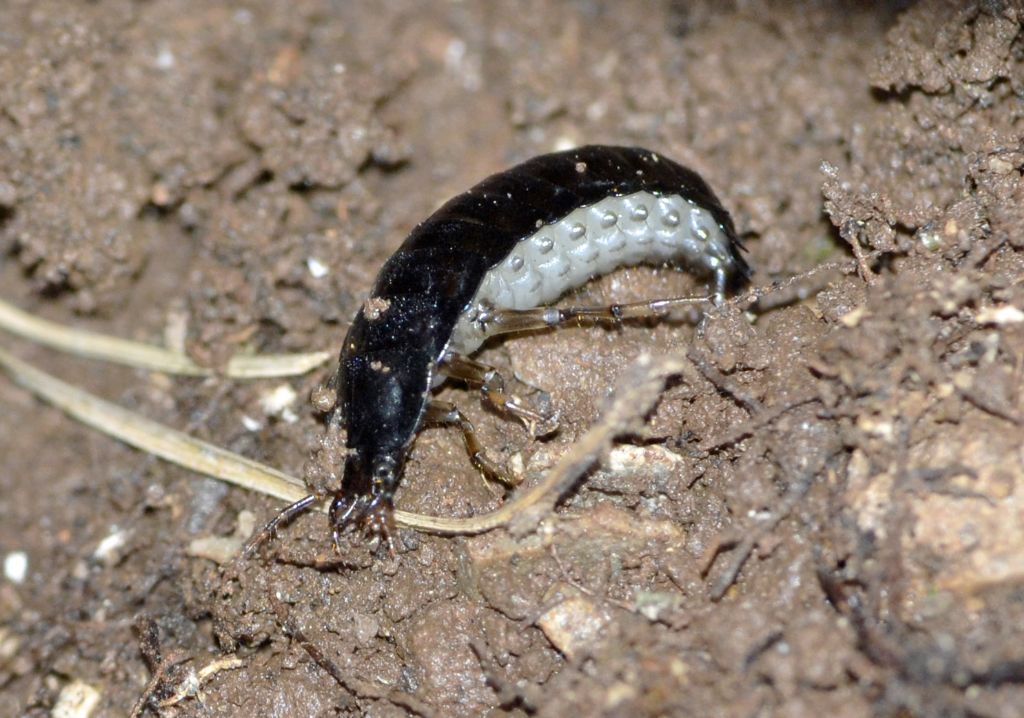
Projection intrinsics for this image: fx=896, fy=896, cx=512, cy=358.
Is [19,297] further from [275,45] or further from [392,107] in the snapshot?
[392,107]

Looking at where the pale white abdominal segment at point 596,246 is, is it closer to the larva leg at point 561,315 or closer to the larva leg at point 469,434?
the larva leg at point 561,315

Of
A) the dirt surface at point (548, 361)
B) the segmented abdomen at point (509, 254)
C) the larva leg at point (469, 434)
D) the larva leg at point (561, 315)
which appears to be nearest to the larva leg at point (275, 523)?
the dirt surface at point (548, 361)

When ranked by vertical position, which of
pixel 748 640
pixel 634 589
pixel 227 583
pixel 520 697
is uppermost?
A: pixel 748 640

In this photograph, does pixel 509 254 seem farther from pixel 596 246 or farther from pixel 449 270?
pixel 596 246

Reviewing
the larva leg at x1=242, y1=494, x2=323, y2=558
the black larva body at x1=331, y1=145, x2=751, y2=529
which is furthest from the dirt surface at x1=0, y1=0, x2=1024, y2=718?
the black larva body at x1=331, y1=145, x2=751, y2=529

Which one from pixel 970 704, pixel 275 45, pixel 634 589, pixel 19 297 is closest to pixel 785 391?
pixel 634 589

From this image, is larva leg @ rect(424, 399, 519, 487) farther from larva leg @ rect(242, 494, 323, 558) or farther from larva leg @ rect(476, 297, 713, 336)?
larva leg @ rect(242, 494, 323, 558)
